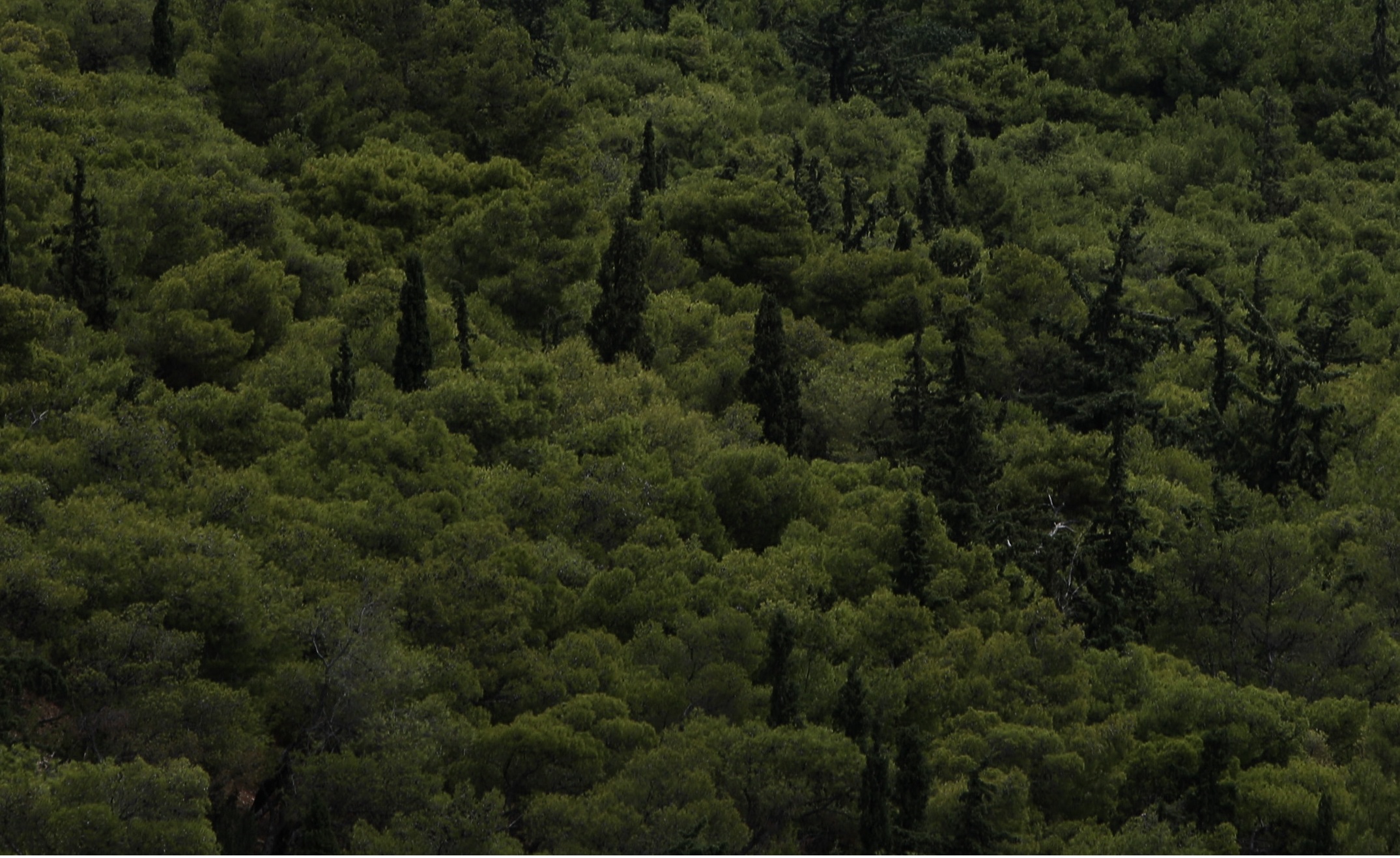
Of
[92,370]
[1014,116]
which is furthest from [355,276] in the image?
[1014,116]

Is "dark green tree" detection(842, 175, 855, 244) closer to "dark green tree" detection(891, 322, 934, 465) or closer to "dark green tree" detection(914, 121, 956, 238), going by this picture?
"dark green tree" detection(914, 121, 956, 238)

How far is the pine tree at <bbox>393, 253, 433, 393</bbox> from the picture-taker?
56.9 metres

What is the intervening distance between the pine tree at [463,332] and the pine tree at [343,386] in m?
5.07

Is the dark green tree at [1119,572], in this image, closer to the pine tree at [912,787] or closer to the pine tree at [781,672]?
the pine tree at [781,672]

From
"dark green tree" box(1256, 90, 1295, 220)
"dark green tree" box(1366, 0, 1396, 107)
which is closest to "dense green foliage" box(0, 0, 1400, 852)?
"dark green tree" box(1256, 90, 1295, 220)

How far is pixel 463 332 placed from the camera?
5962cm

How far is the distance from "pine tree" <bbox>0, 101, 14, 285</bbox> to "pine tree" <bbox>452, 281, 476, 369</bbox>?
39.5ft

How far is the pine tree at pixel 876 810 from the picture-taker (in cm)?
3803

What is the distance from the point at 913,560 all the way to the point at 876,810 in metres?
12.6

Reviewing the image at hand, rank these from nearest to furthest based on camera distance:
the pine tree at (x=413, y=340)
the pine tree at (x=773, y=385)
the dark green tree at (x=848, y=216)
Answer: the pine tree at (x=413, y=340) < the pine tree at (x=773, y=385) < the dark green tree at (x=848, y=216)

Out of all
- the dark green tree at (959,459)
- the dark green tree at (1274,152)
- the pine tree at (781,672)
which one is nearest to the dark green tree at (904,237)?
the dark green tree at (959,459)

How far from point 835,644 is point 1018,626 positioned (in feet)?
15.0

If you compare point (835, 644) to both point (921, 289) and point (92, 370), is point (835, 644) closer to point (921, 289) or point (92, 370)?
point (92, 370)

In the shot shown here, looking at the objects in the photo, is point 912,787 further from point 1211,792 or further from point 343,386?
point 343,386
